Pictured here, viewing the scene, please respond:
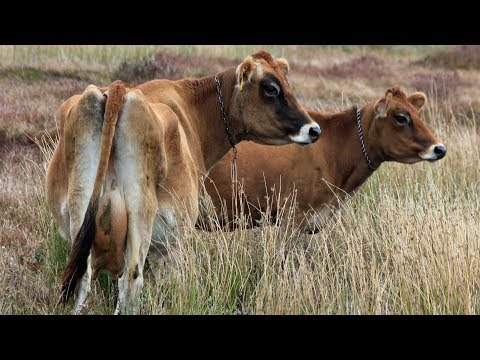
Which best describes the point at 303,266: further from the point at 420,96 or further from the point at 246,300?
the point at 420,96

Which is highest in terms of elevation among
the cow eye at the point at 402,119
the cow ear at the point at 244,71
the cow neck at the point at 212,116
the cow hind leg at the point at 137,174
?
the cow eye at the point at 402,119

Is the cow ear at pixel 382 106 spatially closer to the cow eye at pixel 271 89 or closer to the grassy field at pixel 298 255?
the grassy field at pixel 298 255

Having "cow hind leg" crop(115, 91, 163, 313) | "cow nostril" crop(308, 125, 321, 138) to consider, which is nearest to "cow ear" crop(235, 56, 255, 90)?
"cow nostril" crop(308, 125, 321, 138)

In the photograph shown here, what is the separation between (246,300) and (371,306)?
1.17m

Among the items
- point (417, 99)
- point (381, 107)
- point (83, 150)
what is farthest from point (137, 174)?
point (417, 99)

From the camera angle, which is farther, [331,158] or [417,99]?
[417,99]

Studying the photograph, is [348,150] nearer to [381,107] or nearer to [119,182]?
[381,107]

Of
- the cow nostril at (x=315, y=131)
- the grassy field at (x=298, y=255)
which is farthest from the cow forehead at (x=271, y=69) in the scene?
the grassy field at (x=298, y=255)

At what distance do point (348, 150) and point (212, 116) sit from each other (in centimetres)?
216

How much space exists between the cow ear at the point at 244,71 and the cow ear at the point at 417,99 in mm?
2748

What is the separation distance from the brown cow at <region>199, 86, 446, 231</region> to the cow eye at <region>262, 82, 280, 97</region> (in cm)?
139

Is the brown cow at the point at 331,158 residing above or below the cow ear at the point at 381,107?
below

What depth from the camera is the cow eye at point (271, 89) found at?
8.27 metres

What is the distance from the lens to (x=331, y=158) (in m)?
10.0
